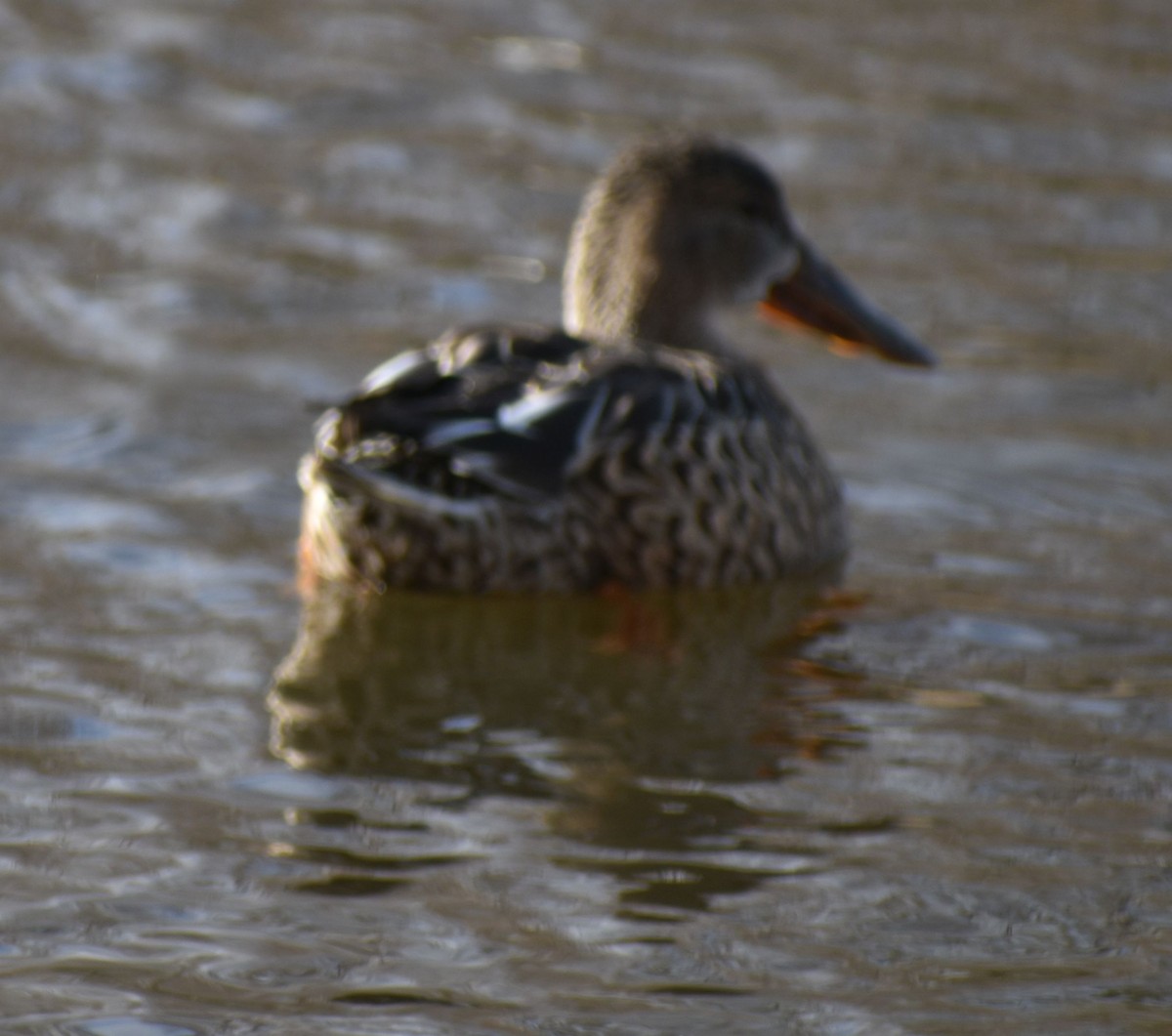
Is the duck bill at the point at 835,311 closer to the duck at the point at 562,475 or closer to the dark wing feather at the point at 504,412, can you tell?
the duck at the point at 562,475

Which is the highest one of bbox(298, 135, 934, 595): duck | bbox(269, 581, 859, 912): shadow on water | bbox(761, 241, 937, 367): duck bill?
bbox(761, 241, 937, 367): duck bill

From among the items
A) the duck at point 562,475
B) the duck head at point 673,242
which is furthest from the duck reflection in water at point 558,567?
the duck head at point 673,242

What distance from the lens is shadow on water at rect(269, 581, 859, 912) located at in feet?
17.0

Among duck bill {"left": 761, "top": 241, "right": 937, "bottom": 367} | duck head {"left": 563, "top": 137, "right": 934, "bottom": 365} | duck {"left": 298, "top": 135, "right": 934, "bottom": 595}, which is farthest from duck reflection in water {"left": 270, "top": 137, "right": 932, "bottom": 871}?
duck bill {"left": 761, "top": 241, "right": 937, "bottom": 367}

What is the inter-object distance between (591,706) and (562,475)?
2.43ft

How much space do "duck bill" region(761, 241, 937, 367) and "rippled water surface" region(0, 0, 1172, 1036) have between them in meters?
0.35

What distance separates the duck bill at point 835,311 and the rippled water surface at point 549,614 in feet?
1.15

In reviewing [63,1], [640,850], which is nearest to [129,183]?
[63,1]

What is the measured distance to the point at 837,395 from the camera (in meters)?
8.56

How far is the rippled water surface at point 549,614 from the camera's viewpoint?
178 inches

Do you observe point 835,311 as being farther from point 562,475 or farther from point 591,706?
point 591,706

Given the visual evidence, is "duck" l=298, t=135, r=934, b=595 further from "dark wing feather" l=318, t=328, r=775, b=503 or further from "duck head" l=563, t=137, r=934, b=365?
"duck head" l=563, t=137, r=934, b=365

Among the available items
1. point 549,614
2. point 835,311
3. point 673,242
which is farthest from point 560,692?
point 835,311

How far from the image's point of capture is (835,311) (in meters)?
7.94
